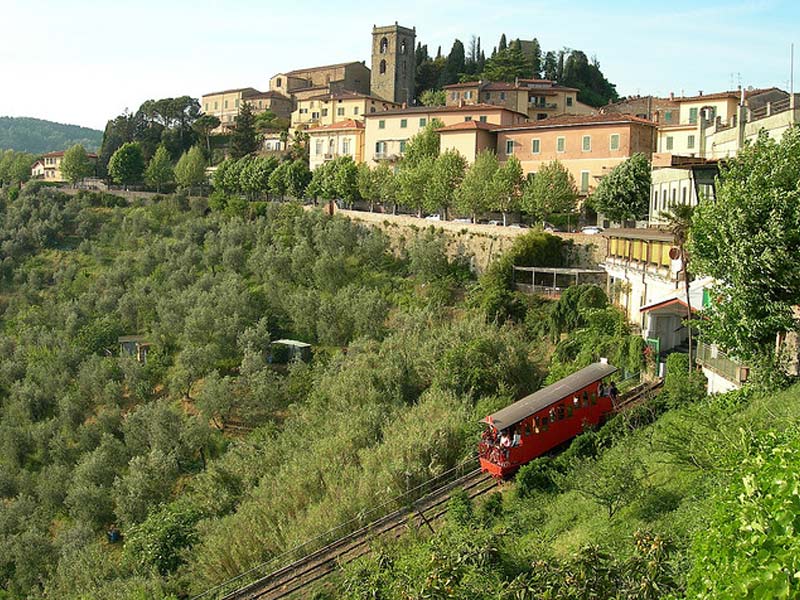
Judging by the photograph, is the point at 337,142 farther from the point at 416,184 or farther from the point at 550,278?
the point at 550,278

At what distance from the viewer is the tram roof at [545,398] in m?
20.5

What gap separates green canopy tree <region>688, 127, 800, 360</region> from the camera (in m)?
17.5

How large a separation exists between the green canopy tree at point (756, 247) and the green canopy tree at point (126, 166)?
2965 inches

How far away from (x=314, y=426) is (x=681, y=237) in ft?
46.3

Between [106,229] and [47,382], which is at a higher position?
[106,229]

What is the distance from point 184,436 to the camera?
34.8 m

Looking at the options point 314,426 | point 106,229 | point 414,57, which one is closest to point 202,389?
point 314,426

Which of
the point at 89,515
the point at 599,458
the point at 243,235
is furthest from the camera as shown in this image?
the point at 243,235

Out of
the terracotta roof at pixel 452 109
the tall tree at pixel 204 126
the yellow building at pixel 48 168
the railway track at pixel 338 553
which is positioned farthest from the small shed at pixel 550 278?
the yellow building at pixel 48 168

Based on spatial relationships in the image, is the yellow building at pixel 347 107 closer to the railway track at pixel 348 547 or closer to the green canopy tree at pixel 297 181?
the green canopy tree at pixel 297 181

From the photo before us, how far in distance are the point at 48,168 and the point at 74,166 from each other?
513 inches

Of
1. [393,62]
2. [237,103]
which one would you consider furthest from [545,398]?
[237,103]

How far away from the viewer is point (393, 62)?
297ft

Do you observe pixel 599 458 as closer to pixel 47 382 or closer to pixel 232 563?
pixel 232 563
